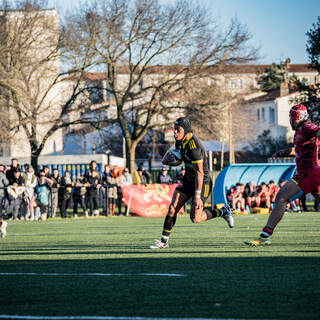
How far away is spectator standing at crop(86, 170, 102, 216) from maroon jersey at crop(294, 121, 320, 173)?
16188mm

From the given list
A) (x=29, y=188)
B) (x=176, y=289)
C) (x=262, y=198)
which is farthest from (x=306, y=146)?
(x=262, y=198)

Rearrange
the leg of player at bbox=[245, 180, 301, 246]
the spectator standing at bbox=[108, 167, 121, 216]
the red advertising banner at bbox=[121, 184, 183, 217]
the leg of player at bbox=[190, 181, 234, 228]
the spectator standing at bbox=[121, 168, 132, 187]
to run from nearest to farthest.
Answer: the leg of player at bbox=[245, 180, 301, 246], the leg of player at bbox=[190, 181, 234, 228], the red advertising banner at bbox=[121, 184, 183, 217], the spectator standing at bbox=[108, 167, 121, 216], the spectator standing at bbox=[121, 168, 132, 187]

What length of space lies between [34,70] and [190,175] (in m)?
25.5

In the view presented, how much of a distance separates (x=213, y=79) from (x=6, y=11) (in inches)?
446

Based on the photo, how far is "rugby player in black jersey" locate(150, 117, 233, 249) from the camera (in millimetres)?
10492

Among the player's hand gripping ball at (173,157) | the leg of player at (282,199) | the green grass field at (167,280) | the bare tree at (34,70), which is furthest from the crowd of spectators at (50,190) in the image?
the leg of player at (282,199)

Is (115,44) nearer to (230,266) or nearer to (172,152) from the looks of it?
(172,152)

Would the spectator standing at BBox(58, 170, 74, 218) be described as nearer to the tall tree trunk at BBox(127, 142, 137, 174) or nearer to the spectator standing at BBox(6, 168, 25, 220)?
the spectator standing at BBox(6, 168, 25, 220)

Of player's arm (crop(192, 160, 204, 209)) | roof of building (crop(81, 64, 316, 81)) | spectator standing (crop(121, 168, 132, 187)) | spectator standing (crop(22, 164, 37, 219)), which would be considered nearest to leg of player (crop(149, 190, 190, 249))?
player's arm (crop(192, 160, 204, 209))

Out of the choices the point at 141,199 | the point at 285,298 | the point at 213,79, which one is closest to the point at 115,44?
the point at 213,79

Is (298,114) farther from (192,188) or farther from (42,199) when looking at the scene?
(42,199)

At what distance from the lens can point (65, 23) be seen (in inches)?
1378

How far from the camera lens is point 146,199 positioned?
26.3 meters

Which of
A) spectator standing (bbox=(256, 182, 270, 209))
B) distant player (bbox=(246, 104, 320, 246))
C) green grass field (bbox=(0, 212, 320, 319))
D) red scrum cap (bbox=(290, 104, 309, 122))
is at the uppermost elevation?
red scrum cap (bbox=(290, 104, 309, 122))
